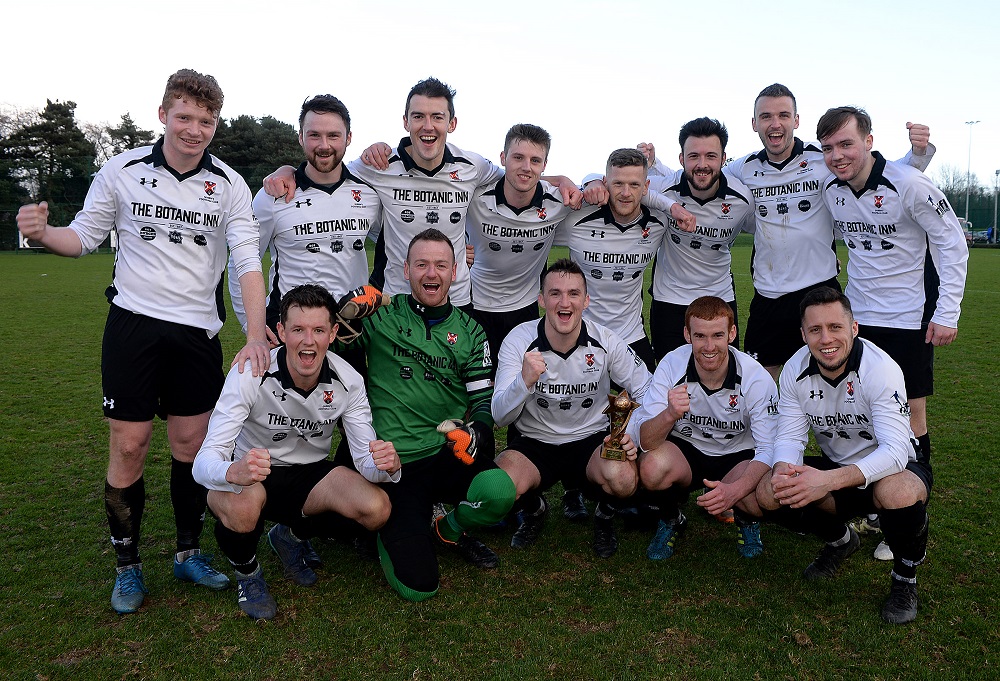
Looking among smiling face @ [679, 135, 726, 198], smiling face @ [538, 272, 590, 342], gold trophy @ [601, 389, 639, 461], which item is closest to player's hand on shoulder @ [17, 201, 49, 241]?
smiling face @ [538, 272, 590, 342]

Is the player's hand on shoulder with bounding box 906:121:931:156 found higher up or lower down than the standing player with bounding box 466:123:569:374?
higher up

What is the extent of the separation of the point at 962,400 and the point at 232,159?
47027 millimetres

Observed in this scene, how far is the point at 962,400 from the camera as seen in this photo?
714cm

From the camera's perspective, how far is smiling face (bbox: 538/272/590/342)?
4.11 m

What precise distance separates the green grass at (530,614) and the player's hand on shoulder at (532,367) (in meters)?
0.99

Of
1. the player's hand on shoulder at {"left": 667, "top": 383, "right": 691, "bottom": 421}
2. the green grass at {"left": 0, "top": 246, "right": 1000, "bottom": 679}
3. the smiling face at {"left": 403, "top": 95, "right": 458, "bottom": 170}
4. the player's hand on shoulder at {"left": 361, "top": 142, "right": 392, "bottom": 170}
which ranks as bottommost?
the green grass at {"left": 0, "top": 246, "right": 1000, "bottom": 679}

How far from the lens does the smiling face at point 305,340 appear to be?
3.49 m

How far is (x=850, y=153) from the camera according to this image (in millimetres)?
4188

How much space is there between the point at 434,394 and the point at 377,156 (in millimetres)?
1607

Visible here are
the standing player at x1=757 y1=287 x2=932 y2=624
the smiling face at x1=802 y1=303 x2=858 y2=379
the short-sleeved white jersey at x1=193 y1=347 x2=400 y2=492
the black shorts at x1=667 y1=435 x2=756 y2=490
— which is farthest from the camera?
the black shorts at x1=667 y1=435 x2=756 y2=490

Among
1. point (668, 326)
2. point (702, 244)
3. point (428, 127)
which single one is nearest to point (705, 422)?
point (668, 326)

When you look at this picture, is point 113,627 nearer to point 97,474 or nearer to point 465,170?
point 97,474

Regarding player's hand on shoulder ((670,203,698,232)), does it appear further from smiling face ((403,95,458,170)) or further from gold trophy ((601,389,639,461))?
smiling face ((403,95,458,170))

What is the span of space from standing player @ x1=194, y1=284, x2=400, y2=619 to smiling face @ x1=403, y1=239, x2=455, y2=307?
21.8 inches
